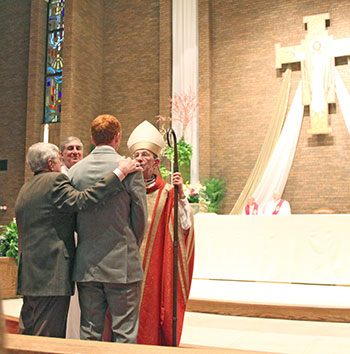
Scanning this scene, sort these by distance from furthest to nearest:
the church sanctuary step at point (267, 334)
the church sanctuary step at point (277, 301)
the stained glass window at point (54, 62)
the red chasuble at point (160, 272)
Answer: the stained glass window at point (54, 62) < the church sanctuary step at point (277, 301) < the church sanctuary step at point (267, 334) < the red chasuble at point (160, 272)

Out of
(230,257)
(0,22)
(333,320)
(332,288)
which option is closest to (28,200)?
(333,320)

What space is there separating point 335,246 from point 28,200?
3.63 m

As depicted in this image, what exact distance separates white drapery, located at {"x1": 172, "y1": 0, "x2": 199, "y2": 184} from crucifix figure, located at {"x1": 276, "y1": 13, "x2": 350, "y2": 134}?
233 centimetres

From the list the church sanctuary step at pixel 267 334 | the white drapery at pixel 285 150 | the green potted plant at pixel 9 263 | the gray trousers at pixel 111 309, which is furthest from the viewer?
the white drapery at pixel 285 150

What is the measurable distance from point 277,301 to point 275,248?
1.09 meters

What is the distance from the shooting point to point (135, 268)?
2.20 meters

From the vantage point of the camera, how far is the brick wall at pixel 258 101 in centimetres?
873

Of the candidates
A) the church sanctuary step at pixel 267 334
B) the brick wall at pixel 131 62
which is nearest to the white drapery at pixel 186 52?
the brick wall at pixel 131 62

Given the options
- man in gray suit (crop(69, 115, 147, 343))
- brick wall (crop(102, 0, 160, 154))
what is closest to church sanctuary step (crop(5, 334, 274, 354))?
man in gray suit (crop(69, 115, 147, 343))

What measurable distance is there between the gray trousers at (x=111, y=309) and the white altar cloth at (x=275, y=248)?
3131 millimetres

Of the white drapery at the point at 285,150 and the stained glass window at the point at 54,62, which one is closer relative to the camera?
the white drapery at the point at 285,150

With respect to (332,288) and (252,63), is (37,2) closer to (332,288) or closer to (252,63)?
(252,63)

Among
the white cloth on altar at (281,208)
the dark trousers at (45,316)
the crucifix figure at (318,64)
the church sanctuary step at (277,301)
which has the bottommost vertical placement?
the church sanctuary step at (277,301)

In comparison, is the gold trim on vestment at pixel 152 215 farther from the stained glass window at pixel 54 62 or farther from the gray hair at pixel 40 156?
the stained glass window at pixel 54 62
